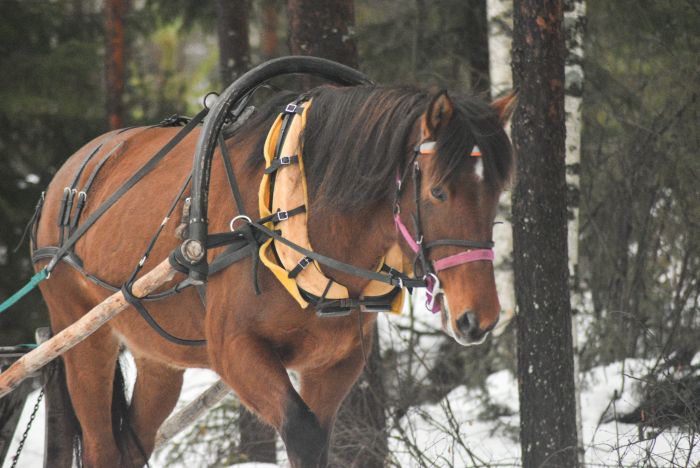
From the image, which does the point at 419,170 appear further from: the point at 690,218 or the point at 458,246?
the point at 690,218

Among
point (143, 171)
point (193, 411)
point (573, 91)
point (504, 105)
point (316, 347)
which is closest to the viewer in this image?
point (504, 105)

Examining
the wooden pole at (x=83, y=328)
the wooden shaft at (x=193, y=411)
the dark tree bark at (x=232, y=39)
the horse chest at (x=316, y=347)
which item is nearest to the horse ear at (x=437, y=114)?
the horse chest at (x=316, y=347)

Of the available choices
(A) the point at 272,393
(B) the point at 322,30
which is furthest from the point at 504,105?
(B) the point at 322,30

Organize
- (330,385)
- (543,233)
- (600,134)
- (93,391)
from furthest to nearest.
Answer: (600,134) → (93,391) → (543,233) → (330,385)

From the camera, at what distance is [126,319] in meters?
4.10

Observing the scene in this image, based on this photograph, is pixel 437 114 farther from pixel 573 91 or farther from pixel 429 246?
pixel 573 91

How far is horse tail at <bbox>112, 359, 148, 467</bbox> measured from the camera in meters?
4.56

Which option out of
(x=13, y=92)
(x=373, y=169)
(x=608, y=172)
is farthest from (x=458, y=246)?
(x=13, y=92)

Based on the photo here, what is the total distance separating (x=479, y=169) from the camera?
2.90 m

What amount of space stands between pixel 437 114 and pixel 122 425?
266 cm

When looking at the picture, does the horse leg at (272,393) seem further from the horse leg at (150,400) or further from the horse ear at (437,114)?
the horse leg at (150,400)

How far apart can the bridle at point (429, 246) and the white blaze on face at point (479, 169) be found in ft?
0.08

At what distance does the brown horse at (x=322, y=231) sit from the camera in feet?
9.48

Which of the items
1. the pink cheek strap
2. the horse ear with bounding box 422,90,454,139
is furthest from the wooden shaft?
the horse ear with bounding box 422,90,454,139
